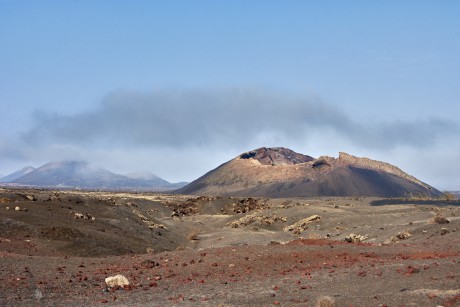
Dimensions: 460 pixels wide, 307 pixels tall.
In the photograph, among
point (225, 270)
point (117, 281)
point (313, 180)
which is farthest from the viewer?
point (313, 180)

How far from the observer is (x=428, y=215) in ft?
136

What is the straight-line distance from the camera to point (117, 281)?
16266 millimetres

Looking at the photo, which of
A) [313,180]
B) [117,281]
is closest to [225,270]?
[117,281]

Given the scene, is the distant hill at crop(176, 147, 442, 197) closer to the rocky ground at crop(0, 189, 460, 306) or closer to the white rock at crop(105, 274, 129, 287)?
the rocky ground at crop(0, 189, 460, 306)

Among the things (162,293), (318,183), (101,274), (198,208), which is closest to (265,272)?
(162,293)

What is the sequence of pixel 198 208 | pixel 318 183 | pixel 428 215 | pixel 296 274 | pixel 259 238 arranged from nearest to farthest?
1. pixel 296 274
2. pixel 259 238
3. pixel 428 215
4. pixel 198 208
5. pixel 318 183

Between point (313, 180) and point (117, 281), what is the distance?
131 m

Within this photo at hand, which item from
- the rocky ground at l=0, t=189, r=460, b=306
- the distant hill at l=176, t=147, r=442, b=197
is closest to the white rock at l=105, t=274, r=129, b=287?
the rocky ground at l=0, t=189, r=460, b=306

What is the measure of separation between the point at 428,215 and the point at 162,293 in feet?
104

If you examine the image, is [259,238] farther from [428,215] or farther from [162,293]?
[162,293]

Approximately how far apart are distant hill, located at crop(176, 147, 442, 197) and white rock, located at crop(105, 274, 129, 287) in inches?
4655

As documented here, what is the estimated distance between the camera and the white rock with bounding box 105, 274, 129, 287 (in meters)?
16.2

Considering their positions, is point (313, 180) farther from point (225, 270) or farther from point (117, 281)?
point (117, 281)

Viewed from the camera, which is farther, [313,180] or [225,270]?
[313,180]
